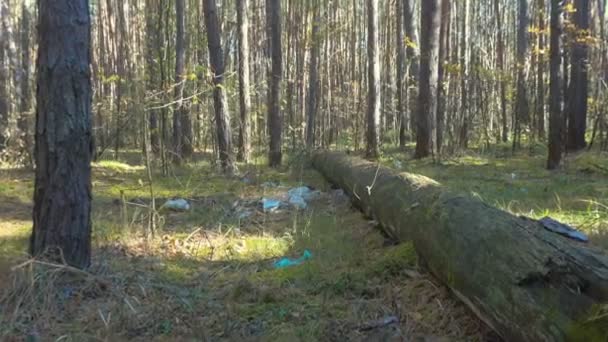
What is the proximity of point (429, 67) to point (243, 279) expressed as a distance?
9264mm

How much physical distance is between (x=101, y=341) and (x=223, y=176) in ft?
24.6

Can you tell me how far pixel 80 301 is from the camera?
354 centimetres

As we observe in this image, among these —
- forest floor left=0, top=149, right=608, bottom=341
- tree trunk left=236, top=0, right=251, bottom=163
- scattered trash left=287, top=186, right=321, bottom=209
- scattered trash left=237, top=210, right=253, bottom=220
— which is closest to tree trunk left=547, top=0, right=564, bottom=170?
forest floor left=0, top=149, right=608, bottom=341

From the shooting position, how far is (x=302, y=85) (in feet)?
65.4

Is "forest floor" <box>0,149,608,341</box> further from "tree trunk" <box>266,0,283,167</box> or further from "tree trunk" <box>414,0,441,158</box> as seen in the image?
"tree trunk" <box>414,0,441,158</box>

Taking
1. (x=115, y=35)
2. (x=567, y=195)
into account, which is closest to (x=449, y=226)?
(x=567, y=195)

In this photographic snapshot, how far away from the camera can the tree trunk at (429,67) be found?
1195 centimetres

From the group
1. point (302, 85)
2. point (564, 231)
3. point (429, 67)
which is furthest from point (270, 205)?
point (302, 85)

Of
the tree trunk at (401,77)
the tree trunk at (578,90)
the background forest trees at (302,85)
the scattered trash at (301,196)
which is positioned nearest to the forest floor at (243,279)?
the scattered trash at (301,196)

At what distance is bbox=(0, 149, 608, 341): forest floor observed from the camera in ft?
10.3

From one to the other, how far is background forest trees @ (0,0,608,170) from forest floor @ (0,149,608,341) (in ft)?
4.87

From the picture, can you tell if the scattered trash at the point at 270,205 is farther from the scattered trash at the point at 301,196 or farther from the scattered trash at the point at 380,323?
the scattered trash at the point at 380,323

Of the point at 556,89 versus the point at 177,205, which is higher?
the point at 556,89

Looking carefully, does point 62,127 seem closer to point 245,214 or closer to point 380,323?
point 380,323
